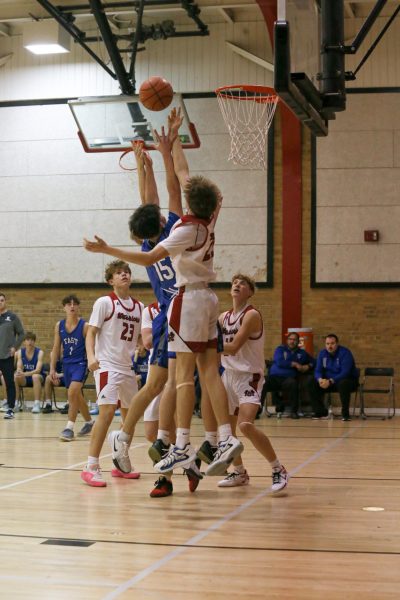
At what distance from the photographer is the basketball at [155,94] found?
23.5 feet

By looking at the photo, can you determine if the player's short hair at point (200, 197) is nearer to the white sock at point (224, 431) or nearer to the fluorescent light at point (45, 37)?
the white sock at point (224, 431)

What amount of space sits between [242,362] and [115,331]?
1.23m

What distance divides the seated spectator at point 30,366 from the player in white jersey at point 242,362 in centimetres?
948

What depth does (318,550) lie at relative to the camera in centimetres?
423

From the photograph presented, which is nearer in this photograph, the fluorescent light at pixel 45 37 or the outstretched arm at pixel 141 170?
the outstretched arm at pixel 141 170

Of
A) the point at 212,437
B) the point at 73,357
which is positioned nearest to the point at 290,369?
the point at 73,357

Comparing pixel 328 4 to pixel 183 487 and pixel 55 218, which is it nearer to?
pixel 183 487

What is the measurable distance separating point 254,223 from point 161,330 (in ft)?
33.3

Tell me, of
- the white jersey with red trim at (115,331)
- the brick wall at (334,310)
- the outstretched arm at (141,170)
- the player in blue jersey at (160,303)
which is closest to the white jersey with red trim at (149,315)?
the white jersey with red trim at (115,331)

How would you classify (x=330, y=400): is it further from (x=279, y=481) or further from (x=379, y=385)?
(x=279, y=481)

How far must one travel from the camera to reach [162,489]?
593cm

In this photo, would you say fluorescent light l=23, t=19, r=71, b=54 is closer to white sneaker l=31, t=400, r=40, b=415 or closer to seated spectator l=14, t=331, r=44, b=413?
seated spectator l=14, t=331, r=44, b=413

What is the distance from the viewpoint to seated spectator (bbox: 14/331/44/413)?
15.7 meters

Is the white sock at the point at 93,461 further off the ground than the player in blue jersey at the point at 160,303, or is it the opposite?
the player in blue jersey at the point at 160,303
